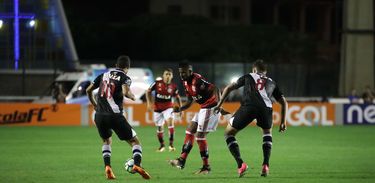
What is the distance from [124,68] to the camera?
46.6ft

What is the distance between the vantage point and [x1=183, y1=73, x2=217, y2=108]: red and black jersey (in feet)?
51.3

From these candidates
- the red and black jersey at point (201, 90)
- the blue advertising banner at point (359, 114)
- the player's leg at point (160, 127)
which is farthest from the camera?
the blue advertising banner at point (359, 114)

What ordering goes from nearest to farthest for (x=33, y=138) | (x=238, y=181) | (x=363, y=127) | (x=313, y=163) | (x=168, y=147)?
(x=238, y=181), (x=313, y=163), (x=168, y=147), (x=33, y=138), (x=363, y=127)

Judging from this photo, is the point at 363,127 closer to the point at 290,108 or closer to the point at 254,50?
the point at 290,108

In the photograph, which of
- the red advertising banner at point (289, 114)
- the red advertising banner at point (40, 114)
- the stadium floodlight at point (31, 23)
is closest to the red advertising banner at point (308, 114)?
the red advertising banner at point (289, 114)

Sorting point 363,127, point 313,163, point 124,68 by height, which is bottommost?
point 363,127

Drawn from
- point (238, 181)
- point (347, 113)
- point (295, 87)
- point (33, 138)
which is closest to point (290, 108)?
point (347, 113)

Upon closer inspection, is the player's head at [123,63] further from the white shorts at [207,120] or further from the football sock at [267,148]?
the football sock at [267,148]

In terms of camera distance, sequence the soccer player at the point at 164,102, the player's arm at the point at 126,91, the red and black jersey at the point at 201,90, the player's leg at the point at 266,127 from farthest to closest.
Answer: the soccer player at the point at 164,102, the red and black jersey at the point at 201,90, the player's leg at the point at 266,127, the player's arm at the point at 126,91

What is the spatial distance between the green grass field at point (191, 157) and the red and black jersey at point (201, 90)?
1.35 meters

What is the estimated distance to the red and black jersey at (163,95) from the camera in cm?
2178

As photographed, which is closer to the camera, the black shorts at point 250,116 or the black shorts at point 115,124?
the black shorts at point 115,124

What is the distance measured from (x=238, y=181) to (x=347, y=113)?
2170cm

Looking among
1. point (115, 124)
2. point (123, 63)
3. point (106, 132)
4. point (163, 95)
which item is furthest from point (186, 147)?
point (163, 95)
